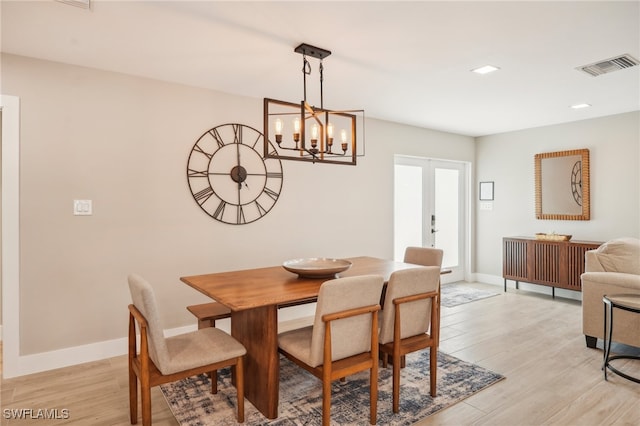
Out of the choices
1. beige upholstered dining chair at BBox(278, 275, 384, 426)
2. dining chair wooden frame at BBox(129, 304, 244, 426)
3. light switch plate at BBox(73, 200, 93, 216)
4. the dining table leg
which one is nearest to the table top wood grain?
the dining table leg

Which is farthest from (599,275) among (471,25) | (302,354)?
(302,354)

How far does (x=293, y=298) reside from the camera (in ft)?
7.06

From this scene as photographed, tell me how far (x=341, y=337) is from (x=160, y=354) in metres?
0.96

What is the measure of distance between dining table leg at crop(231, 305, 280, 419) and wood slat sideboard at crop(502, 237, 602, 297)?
4263 millimetres

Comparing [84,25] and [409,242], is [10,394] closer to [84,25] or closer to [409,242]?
[84,25]

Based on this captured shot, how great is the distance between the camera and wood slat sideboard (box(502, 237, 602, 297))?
15.6 ft

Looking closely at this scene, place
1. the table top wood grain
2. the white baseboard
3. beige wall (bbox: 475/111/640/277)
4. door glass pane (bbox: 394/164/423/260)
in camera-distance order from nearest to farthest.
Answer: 1. the table top wood grain
2. the white baseboard
3. beige wall (bbox: 475/111/640/277)
4. door glass pane (bbox: 394/164/423/260)

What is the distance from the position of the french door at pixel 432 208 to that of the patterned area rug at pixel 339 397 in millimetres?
2707

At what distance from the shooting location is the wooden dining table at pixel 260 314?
85.0 inches

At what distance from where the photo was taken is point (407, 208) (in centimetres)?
559

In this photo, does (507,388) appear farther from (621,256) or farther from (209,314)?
(209,314)

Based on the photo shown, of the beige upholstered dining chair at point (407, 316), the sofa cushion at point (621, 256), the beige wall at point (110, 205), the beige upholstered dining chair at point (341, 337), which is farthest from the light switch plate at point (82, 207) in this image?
the sofa cushion at point (621, 256)

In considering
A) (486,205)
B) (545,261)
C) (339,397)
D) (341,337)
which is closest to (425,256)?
(339,397)

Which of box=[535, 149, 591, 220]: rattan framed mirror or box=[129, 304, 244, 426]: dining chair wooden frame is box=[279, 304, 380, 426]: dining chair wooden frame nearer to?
box=[129, 304, 244, 426]: dining chair wooden frame
